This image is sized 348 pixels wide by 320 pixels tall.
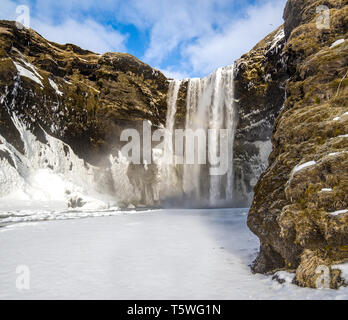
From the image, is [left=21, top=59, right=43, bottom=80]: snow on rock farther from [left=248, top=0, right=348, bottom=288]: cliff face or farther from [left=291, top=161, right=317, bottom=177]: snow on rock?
[left=291, top=161, right=317, bottom=177]: snow on rock

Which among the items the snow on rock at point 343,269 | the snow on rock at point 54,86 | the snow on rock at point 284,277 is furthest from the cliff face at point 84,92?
the snow on rock at point 343,269

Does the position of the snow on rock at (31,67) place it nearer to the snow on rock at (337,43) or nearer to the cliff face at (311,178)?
the cliff face at (311,178)

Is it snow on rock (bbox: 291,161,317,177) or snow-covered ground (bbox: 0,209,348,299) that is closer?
snow-covered ground (bbox: 0,209,348,299)

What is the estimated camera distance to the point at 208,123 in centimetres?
3091

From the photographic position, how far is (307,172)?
534 cm

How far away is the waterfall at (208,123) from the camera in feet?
97.3

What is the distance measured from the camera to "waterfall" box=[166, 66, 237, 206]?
29672 mm

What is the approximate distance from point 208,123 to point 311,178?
26181 millimetres

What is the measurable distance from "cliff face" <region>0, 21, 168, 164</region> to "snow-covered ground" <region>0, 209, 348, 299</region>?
22.0 m

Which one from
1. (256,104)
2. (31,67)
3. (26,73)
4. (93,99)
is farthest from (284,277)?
(31,67)

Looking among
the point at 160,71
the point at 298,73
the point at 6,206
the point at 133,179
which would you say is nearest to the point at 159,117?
the point at 160,71

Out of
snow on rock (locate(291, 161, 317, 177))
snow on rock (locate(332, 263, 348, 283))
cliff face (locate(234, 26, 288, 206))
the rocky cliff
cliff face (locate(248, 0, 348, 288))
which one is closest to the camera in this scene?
snow on rock (locate(332, 263, 348, 283))

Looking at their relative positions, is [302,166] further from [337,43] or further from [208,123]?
[208,123]

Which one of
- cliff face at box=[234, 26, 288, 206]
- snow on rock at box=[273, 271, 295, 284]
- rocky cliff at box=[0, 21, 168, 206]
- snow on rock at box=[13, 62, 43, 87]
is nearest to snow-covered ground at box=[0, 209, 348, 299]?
snow on rock at box=[273, 271, 295, 284]
